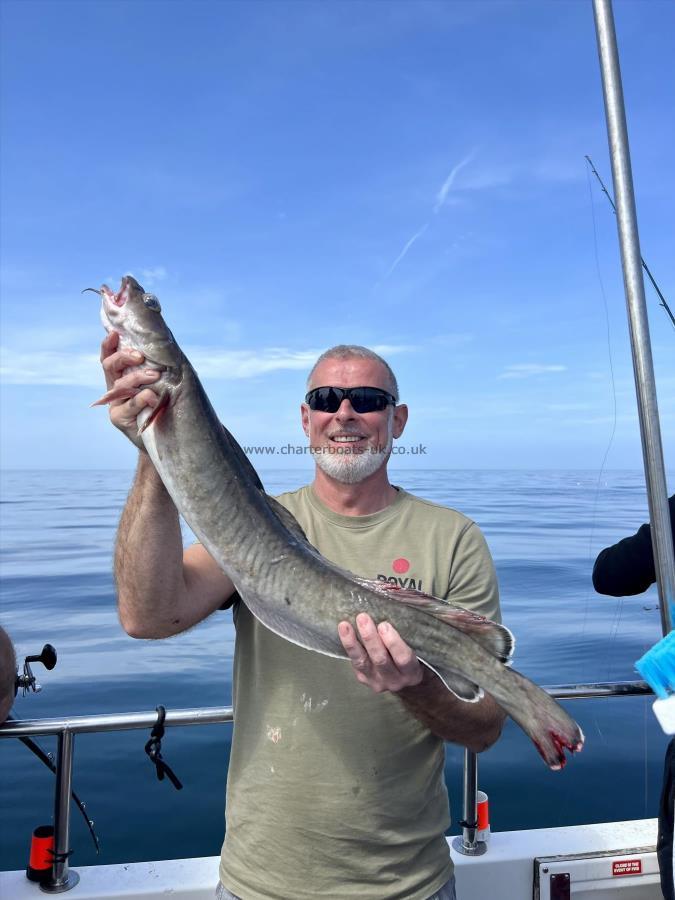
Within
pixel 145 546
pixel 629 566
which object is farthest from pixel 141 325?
pixel 629 566

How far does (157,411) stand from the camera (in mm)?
2492

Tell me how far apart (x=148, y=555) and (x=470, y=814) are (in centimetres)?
230

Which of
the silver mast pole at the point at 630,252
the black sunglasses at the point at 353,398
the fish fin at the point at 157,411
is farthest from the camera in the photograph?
the silver mast pole at the point at 630,252

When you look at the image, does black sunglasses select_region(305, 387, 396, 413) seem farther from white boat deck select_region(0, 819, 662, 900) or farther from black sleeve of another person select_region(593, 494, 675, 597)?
white boat deck select_region(0, 819, 662, 900)

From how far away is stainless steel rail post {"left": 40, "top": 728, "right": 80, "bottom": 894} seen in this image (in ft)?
10.7

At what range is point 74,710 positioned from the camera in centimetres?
753

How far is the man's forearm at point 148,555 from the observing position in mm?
2617

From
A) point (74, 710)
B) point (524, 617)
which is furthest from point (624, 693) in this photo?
point (524, 617)

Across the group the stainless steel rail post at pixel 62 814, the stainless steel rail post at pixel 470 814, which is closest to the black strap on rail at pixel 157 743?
the stainless steel rail post at pixel 62 814

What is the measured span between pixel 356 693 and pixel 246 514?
875mm

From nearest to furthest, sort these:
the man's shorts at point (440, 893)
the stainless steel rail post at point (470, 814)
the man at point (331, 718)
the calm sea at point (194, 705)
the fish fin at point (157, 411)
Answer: the fish fin at point (157, 411) → the man at point (331, 718) → the man's shorts at point (440, 893) → the stainless steel rail post at point (470, 814) → the calm sea at point (194, 705)

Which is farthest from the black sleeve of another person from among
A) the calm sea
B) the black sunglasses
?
the black sunglasses

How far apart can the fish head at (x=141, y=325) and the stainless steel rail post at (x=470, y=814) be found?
8.24 ft

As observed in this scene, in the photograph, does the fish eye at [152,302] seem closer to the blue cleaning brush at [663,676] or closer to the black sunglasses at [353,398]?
the black sunglasses at [353,398]
